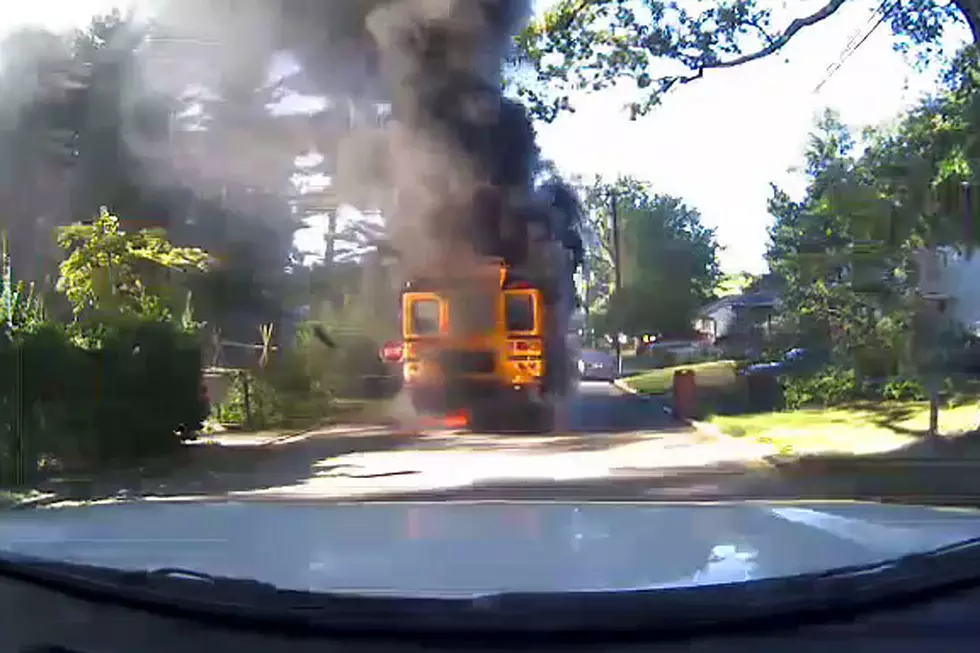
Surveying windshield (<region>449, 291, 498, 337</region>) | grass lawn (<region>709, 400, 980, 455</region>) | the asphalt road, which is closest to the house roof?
the asphalt road

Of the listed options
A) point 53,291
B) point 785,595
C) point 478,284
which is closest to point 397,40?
point 478,284

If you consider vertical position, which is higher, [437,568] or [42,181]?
[42,181]

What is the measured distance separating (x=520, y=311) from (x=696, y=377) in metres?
1.88

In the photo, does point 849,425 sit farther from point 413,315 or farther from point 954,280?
point 413,315

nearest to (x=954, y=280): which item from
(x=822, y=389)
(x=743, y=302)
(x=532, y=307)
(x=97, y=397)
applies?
(x=822, y=389)

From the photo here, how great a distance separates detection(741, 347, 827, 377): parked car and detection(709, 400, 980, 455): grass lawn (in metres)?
0.53

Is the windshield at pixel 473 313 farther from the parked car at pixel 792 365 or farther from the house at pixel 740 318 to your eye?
the parked car at pixel 792 365

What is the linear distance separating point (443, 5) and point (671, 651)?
7.27 meters

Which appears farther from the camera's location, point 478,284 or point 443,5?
point 478,284

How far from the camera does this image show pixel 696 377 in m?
10.1

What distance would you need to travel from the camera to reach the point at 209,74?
26.1 feet

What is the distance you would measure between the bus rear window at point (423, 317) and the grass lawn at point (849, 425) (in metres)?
3.19

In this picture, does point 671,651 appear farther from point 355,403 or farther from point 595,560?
point 355,403

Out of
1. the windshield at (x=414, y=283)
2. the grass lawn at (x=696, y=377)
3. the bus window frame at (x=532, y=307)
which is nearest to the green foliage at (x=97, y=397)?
the windshield at (x=414, y=283)
